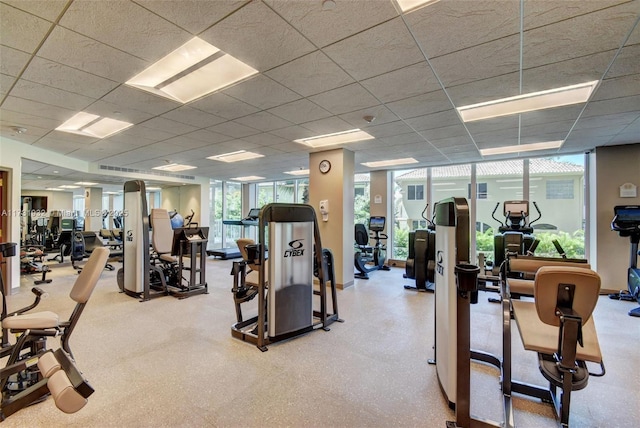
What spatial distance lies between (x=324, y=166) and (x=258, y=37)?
149 inches

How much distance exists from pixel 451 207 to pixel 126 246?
17.4 feet

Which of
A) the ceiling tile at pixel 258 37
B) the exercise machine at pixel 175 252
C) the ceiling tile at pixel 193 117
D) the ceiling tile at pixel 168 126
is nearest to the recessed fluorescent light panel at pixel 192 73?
the ceiling tile at pixel 258 37

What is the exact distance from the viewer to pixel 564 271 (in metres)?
1.67

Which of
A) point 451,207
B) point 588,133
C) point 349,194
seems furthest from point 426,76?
point 588,133

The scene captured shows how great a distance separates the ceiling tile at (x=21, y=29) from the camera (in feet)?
6.32

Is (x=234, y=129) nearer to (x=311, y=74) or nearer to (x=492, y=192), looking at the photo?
(x=311, y=74)

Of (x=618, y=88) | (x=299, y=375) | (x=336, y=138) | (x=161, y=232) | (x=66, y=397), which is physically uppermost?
(x=336, y=138)

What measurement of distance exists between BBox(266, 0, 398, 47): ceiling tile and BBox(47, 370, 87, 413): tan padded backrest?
2.58 metres

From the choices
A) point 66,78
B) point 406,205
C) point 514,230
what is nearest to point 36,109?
point 66,78

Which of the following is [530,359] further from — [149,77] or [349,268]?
[149,77]

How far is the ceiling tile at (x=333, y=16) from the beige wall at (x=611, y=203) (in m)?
5.81

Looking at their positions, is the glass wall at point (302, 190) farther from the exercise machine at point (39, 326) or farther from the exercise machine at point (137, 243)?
the exercise machine at point (39, 326)

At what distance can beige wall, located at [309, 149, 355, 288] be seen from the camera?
5.68 meters

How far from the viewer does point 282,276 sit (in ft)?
10.4
